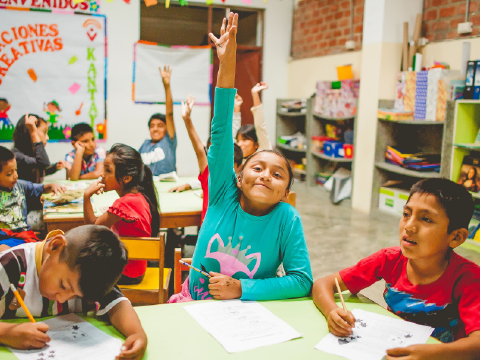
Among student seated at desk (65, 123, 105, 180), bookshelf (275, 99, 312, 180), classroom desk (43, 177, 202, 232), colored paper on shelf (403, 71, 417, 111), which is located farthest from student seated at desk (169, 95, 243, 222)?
bookshelf (275, 99, 312, 180)

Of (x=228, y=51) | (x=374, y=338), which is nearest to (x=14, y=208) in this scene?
(x=228, y=51)

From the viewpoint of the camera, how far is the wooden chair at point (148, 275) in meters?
1.73

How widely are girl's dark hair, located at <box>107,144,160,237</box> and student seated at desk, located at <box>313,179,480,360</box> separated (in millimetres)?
1127

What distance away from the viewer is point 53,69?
563 centimetres

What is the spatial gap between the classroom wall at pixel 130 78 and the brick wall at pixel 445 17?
2.65 meters

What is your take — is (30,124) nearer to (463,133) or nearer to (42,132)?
(42,132)

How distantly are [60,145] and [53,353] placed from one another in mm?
5312

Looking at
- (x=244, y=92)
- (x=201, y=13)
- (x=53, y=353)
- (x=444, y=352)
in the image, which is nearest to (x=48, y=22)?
(x=244, y=92)

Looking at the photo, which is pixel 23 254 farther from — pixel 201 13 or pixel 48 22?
pixel 201 13

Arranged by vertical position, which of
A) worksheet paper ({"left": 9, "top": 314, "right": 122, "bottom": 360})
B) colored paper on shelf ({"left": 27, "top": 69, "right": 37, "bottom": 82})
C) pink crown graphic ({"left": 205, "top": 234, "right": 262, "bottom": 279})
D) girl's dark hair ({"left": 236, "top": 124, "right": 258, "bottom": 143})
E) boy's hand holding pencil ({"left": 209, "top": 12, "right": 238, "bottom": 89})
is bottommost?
worksheet paper ({"left": 9, "top": 314, "right": 122, "bottom": 360})

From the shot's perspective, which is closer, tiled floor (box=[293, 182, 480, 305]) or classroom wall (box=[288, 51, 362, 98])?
tiled floor (box=[293, 182, 480, 305])

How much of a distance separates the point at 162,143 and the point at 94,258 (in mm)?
2647

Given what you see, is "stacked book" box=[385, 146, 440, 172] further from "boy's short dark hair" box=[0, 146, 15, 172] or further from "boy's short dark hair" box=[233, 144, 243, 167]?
"boy's short dark hair" box=[0, 146, 15, 172]

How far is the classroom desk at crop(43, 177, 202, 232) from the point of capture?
88.3 inches
